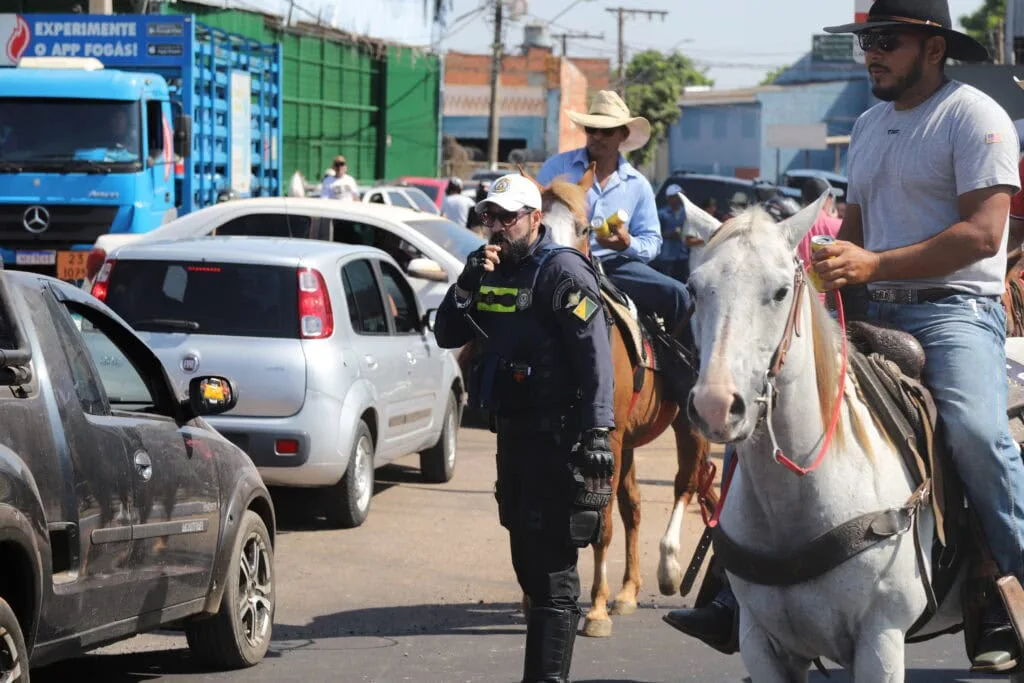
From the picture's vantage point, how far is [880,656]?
495cm

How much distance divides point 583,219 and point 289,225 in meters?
7.89

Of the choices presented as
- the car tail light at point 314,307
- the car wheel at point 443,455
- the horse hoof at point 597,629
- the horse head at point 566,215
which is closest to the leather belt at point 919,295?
the horse head at point 566,215

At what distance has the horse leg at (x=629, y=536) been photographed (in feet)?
29.4

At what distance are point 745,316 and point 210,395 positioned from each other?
3153mm

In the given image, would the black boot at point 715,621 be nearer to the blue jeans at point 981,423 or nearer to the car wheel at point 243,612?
the blue jeans at point 981,423

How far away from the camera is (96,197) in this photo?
20391mm

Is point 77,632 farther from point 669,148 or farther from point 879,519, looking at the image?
point 669,148

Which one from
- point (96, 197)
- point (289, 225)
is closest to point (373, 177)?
point (96, 197)

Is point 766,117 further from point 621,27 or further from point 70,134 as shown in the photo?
point 70,134

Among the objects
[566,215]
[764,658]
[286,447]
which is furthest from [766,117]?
[764,658]

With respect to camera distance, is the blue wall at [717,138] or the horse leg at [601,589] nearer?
the horse leg at [601,589]

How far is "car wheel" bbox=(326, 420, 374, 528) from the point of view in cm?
1097

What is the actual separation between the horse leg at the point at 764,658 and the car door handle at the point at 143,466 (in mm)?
2611

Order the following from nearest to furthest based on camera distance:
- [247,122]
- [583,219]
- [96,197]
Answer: [583,219] < [96,197] < [247,122]
